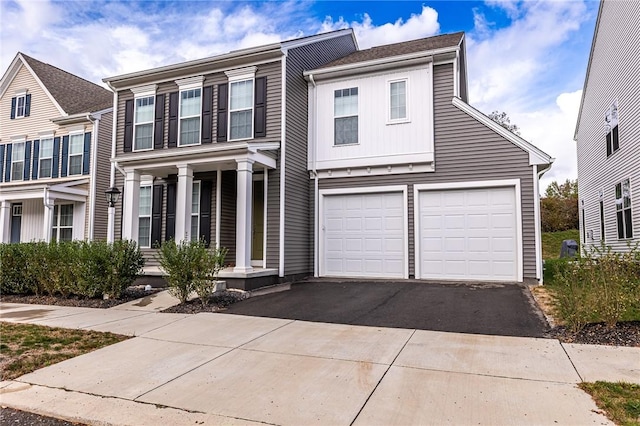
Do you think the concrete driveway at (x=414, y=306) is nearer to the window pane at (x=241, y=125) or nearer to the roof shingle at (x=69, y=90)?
the window pane at (x=241, y=125)

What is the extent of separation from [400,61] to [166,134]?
6.95 m

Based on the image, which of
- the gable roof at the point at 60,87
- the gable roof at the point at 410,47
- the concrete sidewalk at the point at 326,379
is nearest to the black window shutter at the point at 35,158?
the gable roof at the point at 60,87

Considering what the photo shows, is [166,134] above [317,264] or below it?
above

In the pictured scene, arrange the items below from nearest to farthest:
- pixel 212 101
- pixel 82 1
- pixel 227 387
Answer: pixel 227 387
pixel 82 1
pixel 212 101

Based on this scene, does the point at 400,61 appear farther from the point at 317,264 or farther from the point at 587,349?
the point at 587,349

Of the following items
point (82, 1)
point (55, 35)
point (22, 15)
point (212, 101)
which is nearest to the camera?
point (22, 15)

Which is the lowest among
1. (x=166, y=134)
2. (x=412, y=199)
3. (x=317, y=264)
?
(x=317, y=264)

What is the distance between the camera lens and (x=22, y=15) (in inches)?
357

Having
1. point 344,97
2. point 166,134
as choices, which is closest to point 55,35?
point 166,134

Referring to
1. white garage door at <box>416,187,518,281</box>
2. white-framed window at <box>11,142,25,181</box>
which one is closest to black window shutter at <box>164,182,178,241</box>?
white garage door at <box>416,187,518,281</box>

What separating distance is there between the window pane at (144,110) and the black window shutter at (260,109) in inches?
144

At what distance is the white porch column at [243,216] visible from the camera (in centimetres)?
954

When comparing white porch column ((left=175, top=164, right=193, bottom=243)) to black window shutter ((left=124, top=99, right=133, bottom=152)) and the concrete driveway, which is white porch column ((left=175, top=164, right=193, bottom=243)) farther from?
black window shutter ((left=124, top=99, right=133, bottom=152))

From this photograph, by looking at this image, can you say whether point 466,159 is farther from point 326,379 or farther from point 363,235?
point 326,379
